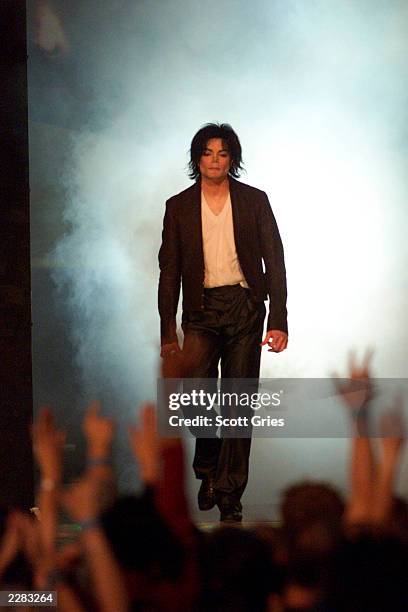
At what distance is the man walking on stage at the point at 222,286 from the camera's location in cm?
536

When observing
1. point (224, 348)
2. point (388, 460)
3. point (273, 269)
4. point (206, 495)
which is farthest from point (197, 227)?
point (388, 460)

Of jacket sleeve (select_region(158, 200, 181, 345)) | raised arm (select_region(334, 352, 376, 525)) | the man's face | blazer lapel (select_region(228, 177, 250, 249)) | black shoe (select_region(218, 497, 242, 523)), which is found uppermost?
the man's face

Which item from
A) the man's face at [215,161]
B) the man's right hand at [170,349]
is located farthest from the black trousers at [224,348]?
the man's face at [215,161]

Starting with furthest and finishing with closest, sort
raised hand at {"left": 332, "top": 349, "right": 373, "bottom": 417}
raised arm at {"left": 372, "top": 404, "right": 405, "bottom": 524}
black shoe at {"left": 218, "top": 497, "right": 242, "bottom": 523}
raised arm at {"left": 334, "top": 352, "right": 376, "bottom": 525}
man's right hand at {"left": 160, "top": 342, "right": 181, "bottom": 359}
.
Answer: man's right hand at {"left": 160, "top": 342, "right": 181, "bottom": 359} < black shoe at {"left": 218, "top": 497, "right": 242, "bottom": 523} < raised hand at {"left": 332, "top": 349, "right": 373, "bottom": 417} < raised arm at {"left": 334, "top": 352, "right": 376, "bottom": 525} < raised arm at {"left": 372, "top": 404, "right": 405, "bottom": 524}

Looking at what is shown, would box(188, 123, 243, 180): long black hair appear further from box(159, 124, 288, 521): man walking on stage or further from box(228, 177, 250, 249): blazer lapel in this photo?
box(228, 177, 250, 249): blazer lapel

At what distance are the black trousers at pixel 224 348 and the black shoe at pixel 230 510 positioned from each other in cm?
7

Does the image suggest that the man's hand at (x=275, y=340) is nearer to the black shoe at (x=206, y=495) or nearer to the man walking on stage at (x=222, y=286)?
the man walking on stage at (x=222, y=286)

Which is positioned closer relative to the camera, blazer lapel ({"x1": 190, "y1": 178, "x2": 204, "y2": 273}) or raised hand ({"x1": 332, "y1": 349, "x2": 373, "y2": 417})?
raised hand ({"x1": 332, "y1": 349, "x2": 373, "y2": 417})

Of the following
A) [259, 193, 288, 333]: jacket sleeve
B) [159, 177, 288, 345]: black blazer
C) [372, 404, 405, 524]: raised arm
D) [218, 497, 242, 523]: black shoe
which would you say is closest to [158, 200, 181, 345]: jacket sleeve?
[159, 177, 288, 345]: black blazer

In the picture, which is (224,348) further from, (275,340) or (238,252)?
(238,252)

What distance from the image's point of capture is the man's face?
18.2 ft

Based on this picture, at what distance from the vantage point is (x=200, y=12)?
5.83 m

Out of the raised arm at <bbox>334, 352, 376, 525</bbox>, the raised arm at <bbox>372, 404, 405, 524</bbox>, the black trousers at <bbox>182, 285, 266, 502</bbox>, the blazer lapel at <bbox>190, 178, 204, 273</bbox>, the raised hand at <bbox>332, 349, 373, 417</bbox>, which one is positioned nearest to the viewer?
the raised arm at <bbox>372, 404, 405, 524</bbox>

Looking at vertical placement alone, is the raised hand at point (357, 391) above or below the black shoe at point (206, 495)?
above
